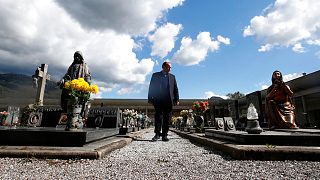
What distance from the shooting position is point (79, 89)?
4480 millimetres

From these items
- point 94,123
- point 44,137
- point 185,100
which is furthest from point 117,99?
point 44,137

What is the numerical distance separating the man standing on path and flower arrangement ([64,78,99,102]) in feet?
6.89

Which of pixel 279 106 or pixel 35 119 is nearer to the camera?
pixel 279 106

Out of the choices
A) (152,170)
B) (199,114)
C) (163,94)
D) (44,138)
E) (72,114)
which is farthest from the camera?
(199,114)

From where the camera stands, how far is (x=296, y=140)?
12.7 feet

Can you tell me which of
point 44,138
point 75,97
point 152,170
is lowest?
point 152,170

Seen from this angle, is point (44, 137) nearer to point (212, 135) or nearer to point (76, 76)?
point (76, 76)

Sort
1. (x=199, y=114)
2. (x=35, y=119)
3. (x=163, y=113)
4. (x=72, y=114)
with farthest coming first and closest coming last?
1. (x=199, y=114)
2. (x=35, y=119)
3. (x=163, y=113)
4. (x=72, y=114)

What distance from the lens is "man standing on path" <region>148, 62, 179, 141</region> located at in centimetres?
631

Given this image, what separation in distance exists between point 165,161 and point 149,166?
0.40 meters

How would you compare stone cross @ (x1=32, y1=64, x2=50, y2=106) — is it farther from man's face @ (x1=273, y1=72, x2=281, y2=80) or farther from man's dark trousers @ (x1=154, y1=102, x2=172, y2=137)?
man's face @ (x1=273, y1=72, x2=281, y2=80)

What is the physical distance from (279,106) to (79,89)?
673 cm

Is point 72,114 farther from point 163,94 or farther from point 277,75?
point 277,75

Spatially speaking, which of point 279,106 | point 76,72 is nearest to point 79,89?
point 76,72
